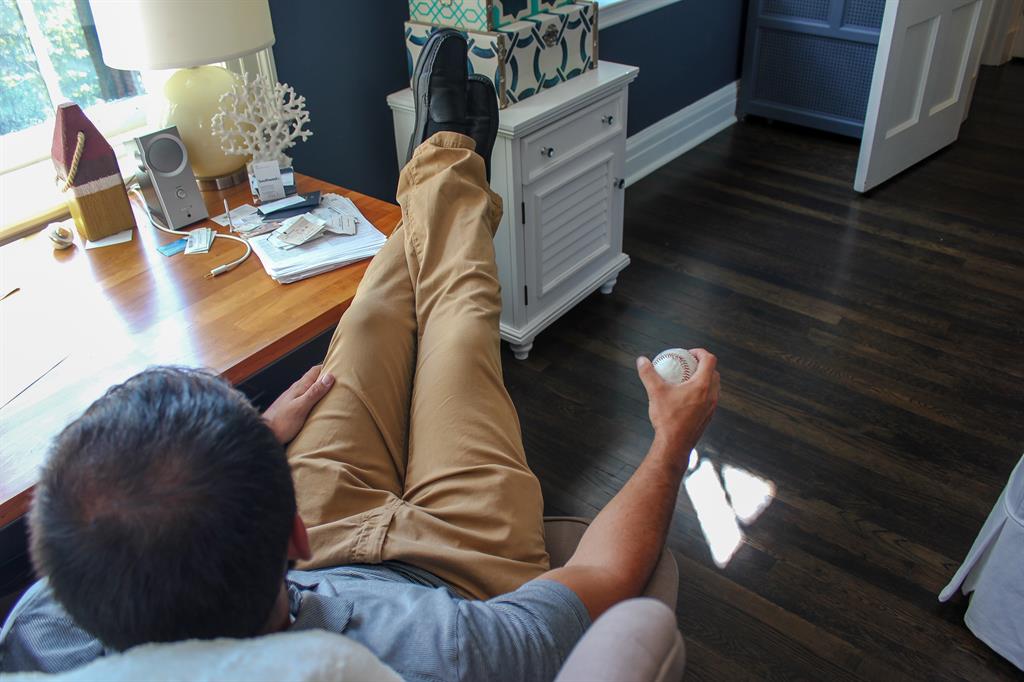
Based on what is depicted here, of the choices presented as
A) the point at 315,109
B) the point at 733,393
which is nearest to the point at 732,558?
the point at 733,393

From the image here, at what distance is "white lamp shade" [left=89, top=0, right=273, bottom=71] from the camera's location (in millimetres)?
1393

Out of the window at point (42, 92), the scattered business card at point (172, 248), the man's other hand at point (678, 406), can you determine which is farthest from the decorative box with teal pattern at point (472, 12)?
the man's other hand at point (678, 406)

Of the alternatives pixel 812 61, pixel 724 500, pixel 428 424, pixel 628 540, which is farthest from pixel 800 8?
pixel 628 540

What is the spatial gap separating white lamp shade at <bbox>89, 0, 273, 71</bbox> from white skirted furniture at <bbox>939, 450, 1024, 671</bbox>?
1.62m

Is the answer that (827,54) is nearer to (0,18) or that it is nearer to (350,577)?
(0,18)

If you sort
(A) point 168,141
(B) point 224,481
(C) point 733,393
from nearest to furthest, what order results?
(B) point 224,481, (A) point 168,141, (C) point 733,393

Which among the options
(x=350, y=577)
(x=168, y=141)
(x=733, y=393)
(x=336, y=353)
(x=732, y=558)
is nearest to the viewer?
(x=350, y=577)

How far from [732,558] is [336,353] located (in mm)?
1021

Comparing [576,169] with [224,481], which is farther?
[576,169]

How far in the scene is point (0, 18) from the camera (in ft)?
5.28

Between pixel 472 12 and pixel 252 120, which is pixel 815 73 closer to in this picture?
pixel 472 12

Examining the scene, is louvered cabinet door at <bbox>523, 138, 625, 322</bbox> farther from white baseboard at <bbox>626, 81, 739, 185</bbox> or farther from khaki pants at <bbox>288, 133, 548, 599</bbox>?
white baseboard at <bbox>626, 81, 739, 185</bbox>

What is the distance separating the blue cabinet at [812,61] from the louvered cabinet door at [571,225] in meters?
1.70

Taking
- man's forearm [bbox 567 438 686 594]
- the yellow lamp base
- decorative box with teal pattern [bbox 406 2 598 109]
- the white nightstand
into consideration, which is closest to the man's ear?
man's forearm [bbox 567 438 686 594]
